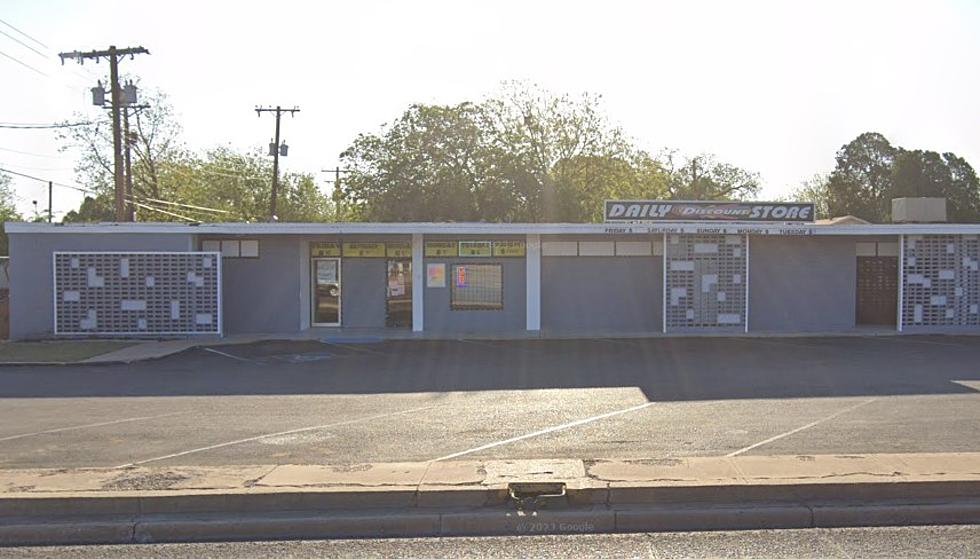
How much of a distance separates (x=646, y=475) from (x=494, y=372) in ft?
28.1

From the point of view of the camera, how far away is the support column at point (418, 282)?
2372 cm

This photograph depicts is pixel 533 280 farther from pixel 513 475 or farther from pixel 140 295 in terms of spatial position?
pixel 513 475

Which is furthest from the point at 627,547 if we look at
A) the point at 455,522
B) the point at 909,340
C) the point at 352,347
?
the point at 909,340

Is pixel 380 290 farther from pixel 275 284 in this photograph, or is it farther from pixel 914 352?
pixel 914 352

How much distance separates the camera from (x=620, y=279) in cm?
2431

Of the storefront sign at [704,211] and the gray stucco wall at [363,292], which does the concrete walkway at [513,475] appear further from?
the gray stucco wall at [363,292]

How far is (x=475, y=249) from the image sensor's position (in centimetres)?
2412

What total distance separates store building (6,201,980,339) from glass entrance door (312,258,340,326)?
0.03m

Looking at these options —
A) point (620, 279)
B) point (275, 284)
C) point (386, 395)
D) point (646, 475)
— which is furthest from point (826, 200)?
point (646, 475)

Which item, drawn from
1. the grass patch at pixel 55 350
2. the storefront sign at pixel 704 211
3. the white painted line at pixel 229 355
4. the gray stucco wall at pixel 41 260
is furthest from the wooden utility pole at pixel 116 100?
the storefront sign at pixel 704 211

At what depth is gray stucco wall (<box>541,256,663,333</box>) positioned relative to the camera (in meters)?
24.2

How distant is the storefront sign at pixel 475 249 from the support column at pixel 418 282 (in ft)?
3.58

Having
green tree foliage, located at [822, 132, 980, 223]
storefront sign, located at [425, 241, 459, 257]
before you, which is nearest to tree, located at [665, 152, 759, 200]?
green tree foliage, located at [822, 132, 980, 223]

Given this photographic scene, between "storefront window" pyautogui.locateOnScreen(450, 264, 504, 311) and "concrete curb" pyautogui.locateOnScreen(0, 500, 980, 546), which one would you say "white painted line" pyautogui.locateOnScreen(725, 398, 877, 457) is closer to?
"concrete curb" pyautogui.locateOnScreen(0, 500, 980, 546)
